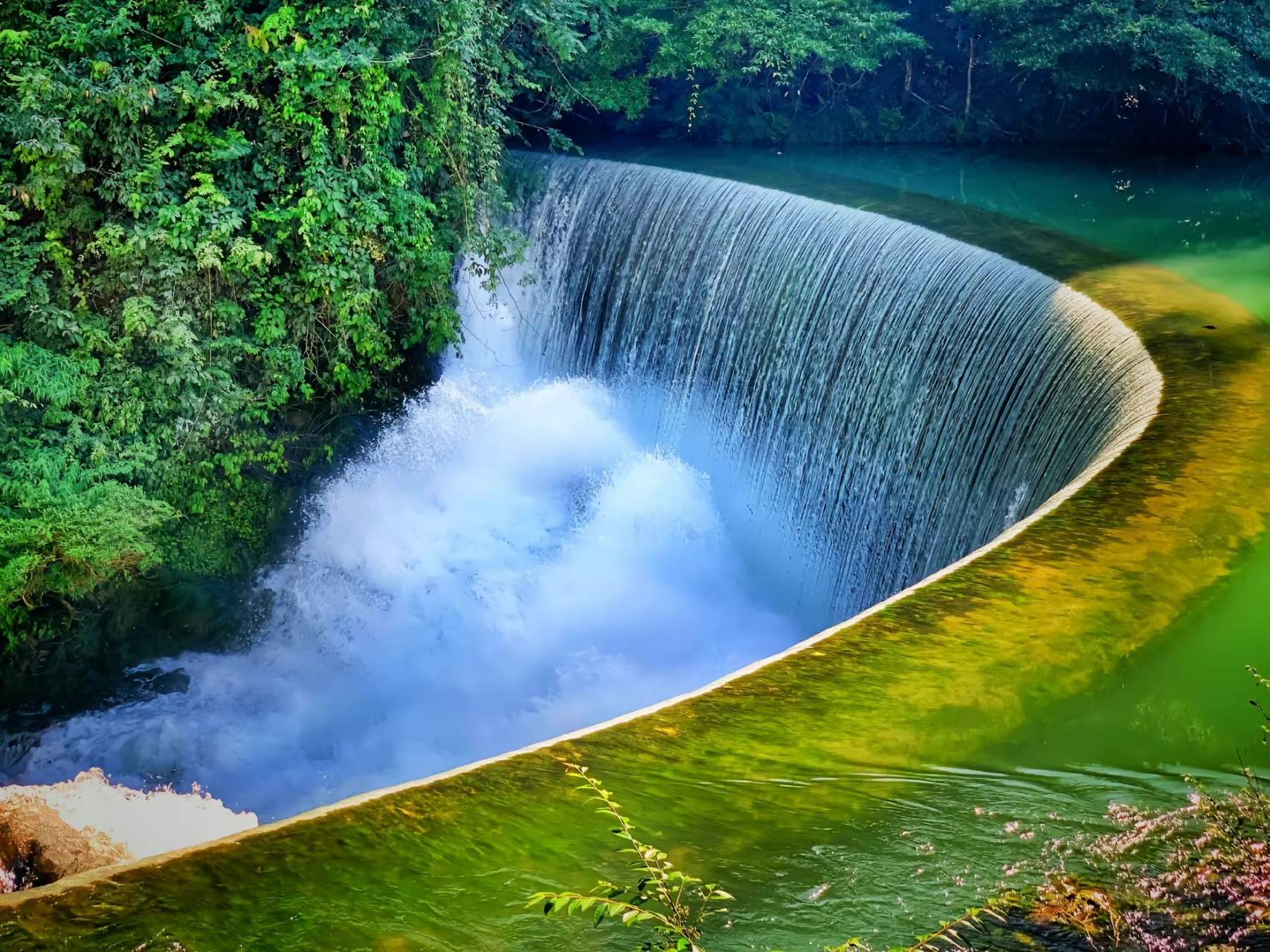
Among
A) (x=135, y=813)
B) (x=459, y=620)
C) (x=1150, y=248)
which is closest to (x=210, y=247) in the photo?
(x=459, y=620)

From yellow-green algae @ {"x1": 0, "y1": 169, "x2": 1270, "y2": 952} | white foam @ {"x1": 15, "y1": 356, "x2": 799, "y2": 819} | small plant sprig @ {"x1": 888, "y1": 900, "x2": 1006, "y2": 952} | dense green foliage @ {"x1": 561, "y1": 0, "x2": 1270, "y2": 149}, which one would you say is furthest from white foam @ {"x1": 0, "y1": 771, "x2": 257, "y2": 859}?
dense green foliage @ {"x1": 561, "y1": 0, "x2": 1270, "y2": 149}

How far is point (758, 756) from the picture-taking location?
330 centimetres

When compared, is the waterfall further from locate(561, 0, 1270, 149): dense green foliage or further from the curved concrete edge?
locate(561, 0, 1270, 149): dense green foliage

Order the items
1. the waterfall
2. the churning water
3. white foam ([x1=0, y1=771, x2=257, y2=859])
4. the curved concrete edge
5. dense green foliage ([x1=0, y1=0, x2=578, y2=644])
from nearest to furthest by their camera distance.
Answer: the curved concrete edge < white foam ([x1=0, y1=771, x2=257, y2=859]) < the waterfall < the churning water < dense green foliage ([x1=0, y1=0, x2=578, y2=644])

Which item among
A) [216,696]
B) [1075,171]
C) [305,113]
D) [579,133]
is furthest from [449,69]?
[1075,171]

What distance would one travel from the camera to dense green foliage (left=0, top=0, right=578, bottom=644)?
316 inches

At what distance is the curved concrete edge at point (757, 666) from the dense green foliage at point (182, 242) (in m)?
5.18

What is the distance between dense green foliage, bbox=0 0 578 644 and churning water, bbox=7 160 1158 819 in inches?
49.5

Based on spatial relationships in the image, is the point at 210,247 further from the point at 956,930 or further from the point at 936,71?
the point at 936,71

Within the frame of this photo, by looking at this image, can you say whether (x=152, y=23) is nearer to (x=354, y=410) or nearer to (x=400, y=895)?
(x=354, y=410)

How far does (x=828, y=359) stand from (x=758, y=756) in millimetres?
6044

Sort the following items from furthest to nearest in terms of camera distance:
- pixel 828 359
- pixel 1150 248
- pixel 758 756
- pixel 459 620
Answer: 1. pixel 459 620
2. pixel 1150 248
3. pixel 828 359
4. pixel 758 756

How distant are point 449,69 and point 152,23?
231 cm

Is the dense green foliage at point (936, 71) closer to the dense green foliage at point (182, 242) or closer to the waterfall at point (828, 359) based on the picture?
the waterfall at point (828, 359)
